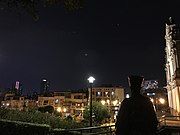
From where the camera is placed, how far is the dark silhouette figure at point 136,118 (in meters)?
3.65

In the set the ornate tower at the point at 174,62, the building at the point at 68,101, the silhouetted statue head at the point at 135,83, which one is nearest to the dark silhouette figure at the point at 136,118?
the silhouetted statue head at the point at 135,83

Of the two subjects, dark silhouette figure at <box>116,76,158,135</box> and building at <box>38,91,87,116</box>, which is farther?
building at <box>38,91,87,116</box>

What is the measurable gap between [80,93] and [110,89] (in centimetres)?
1578

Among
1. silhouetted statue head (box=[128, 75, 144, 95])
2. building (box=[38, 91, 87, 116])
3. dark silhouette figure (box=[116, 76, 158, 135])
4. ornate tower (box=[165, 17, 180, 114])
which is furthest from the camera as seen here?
building (box=[38, 91, 87, 116])

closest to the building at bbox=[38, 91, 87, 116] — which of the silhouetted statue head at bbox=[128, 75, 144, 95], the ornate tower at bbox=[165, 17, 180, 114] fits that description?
the ornate tower at bbox=[165, 17, 180, 114]

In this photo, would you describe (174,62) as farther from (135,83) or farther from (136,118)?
(136,118)

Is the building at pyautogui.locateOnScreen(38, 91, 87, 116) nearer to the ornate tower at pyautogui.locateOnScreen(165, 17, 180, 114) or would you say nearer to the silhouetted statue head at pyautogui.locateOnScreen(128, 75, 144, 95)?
the ornate tower at pyautogui.locateOnScreen(165, 17, 180, 114)

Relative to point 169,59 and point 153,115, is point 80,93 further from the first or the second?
point 153,115

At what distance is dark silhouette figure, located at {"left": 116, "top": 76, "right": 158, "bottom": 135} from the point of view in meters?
3.65

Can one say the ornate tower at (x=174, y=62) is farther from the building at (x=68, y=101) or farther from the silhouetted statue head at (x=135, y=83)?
the building at (x=68, y=101)

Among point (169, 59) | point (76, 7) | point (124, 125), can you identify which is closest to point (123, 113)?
point (124, 125)

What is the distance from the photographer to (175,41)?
43344 mm

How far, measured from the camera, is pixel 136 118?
371cm

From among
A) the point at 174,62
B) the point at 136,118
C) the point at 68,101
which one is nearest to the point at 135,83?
the point at 136,118
